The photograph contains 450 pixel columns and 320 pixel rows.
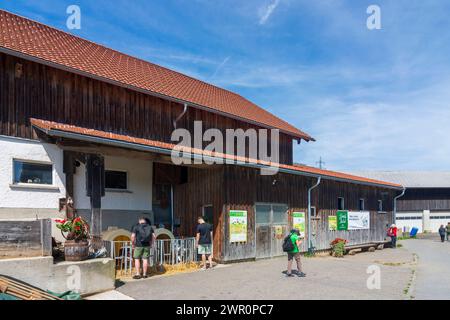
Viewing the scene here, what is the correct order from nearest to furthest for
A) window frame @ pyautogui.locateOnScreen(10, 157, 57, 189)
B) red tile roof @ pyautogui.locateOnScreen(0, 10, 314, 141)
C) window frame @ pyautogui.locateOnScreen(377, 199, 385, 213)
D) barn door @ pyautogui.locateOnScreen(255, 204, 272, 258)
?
1. window frame @ pyautogui.locateOnScreen(10, 157, 57, 189)
2. red tile roof @ pyautogui.locateOnScreen(0, 10, 314, 141)
3. barn door @ pyautogui.locateOnScreen(255, 204, 272, 258)
4. window frame @ pyautogui.locateOnScreen(377, 199, 385, 213)

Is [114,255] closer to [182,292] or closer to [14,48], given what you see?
[182,292]

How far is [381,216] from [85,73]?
18855mm

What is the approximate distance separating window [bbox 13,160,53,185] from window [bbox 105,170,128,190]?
2347 mm

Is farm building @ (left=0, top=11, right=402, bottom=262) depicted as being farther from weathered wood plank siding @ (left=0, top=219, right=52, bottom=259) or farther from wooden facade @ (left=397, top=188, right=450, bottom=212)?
wooden facade @ (left=397, top=188, right=450, bottom=212)

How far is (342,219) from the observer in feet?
65.1

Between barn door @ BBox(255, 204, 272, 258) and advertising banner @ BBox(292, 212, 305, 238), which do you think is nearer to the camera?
barn door @ BBox(255, 204, 272, 258)

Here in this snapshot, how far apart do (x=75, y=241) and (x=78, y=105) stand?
4.69 meters

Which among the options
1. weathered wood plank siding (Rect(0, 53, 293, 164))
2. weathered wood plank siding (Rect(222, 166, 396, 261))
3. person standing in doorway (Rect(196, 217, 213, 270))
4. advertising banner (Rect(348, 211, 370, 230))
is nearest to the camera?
weathered wood plank siding (Rect(0, 53, 293, 164))

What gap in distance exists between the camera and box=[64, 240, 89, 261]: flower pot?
8461 millimetres

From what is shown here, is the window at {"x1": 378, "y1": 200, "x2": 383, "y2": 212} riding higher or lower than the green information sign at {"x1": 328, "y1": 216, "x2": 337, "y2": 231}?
higher

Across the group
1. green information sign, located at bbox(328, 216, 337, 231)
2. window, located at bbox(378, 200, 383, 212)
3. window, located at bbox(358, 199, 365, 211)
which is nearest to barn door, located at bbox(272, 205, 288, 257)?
green information sign, located at bbox(328, 216, 337, 231)

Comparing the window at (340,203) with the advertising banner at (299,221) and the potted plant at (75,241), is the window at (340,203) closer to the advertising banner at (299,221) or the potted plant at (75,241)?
the advertising banner at (299,221)

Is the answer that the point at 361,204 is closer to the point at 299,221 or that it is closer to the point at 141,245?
the point at 299,221
